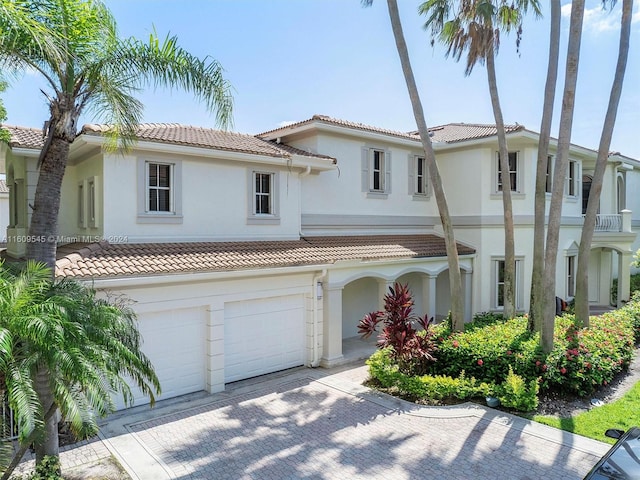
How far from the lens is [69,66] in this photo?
6.87 m

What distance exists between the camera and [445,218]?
12180 millimetres

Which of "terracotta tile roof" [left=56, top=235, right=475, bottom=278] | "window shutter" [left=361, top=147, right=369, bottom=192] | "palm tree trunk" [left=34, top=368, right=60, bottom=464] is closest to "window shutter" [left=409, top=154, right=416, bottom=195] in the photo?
"window shutter" [left=361, top=147, right=369, bottom=192]

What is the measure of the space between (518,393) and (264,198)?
911cm

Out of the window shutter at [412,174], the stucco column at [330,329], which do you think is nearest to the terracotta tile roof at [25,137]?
the stucco column at [330,329]

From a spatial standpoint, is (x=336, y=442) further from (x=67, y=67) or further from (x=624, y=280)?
(x=624, y=280)

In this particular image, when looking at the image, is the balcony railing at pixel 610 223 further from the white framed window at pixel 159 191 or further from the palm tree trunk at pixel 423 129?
the white framed window at pixel 159 191

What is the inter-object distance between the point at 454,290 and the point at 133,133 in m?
9.16

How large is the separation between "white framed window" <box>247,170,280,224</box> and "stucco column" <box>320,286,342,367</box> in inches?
122

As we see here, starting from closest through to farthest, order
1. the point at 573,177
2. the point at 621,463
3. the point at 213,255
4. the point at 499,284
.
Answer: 1. the point at 621,463
2. the point at 213,255
3. the point at 499,284
4. the point at 573,177

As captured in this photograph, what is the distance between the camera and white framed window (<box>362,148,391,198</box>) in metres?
17.2

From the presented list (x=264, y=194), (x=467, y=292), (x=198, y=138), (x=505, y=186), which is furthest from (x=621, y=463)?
(x=467, y=292)

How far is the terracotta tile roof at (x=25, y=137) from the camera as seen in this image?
12516 millimetres

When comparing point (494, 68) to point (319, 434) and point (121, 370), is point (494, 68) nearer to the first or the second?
point (319, 434)

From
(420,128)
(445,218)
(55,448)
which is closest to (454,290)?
(445,218)
